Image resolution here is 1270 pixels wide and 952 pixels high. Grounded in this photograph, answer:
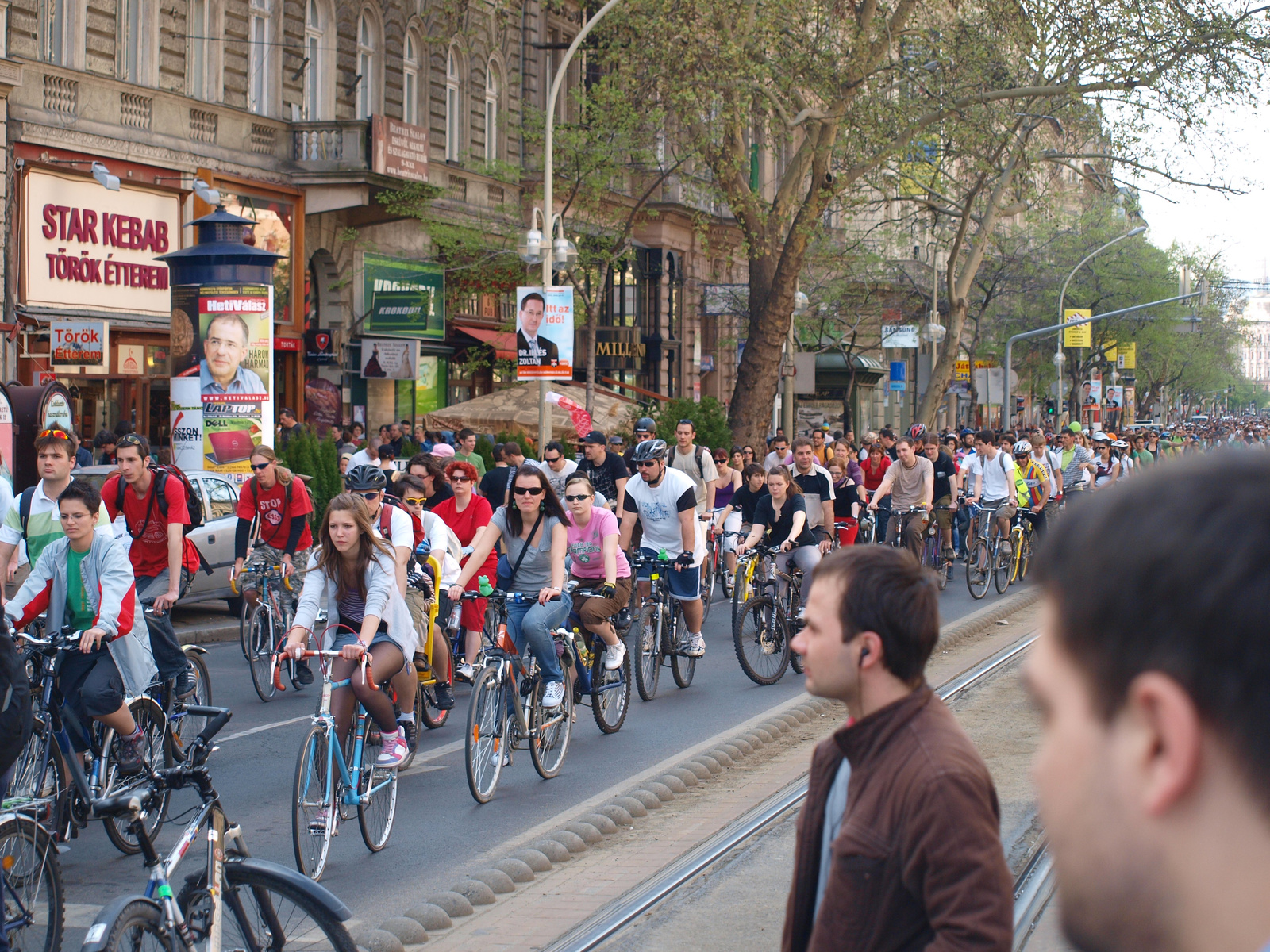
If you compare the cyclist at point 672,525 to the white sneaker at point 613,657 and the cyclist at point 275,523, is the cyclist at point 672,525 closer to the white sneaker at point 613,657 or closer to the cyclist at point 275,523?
the white sneaker at point 613,657

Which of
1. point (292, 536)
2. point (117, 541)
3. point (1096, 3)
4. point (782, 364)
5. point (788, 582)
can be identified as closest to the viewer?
point (117, 541)

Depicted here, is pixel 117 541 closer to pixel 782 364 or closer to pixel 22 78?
pixel 22 78

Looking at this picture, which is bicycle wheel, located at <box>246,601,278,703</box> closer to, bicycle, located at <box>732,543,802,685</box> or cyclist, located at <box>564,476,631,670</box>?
cyclist, located at <box>564,476,631,670</box>

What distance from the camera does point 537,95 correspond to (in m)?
34.2

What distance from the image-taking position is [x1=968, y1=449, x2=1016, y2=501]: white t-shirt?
18562mm

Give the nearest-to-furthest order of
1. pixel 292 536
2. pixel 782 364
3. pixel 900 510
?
pixel 292 536 < pixel 900 510 < pixel 782 364

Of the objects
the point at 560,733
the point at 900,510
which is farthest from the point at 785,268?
the point at 560,733

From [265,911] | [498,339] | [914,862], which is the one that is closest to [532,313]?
[498,339]

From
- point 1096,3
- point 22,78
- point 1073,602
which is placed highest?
point 1096,3

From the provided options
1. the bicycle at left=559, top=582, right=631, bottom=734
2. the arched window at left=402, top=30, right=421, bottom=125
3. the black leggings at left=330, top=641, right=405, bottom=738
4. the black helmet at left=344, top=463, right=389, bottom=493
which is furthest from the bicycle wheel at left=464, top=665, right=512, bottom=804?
the arched window at left=402, top=30, right=421, bottom=125

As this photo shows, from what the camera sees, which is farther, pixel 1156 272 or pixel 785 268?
pixel 1156 272

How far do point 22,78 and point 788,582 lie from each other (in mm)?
14199

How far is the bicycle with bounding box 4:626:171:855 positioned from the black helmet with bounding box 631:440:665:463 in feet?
15.2

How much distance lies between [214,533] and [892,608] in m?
12.1
